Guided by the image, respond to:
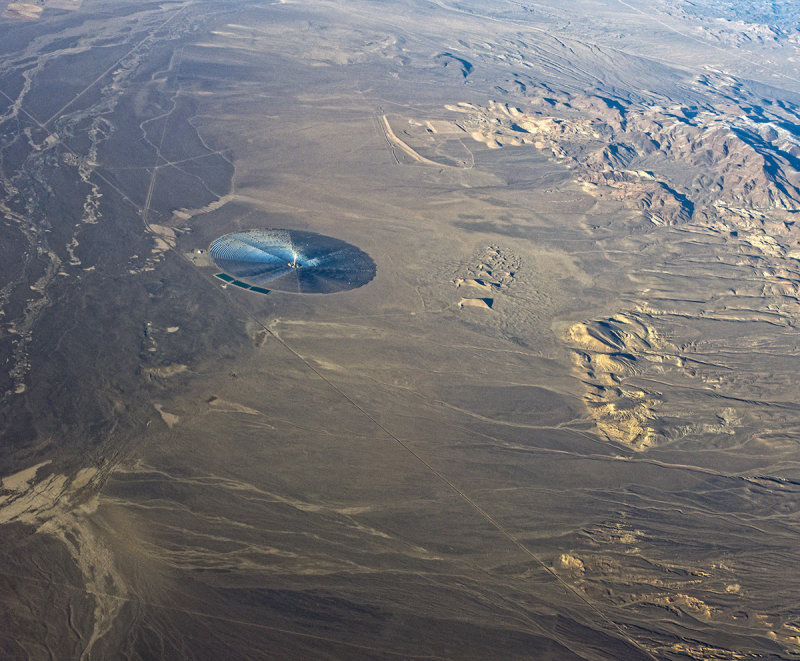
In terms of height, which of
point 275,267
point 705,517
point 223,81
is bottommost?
point 705,517

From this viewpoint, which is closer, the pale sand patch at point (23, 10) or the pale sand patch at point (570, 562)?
the pale sand patch at point (570, 562)

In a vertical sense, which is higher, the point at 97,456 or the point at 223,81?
the point at 223,81

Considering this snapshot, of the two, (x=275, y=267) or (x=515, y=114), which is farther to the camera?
(x=515, y=114)

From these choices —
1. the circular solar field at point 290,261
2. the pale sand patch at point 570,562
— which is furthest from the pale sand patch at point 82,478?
the pale sand patch at point 570,562

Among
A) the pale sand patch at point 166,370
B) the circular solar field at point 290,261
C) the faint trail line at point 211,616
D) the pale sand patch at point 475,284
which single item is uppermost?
the circular solar field at point 290,261

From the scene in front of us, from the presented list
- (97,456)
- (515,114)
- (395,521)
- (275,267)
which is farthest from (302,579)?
(515,114)

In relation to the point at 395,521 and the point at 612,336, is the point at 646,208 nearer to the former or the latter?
the point at 612,336

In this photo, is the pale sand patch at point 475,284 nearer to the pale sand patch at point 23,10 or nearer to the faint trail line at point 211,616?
the faint trail line at point 211,616
